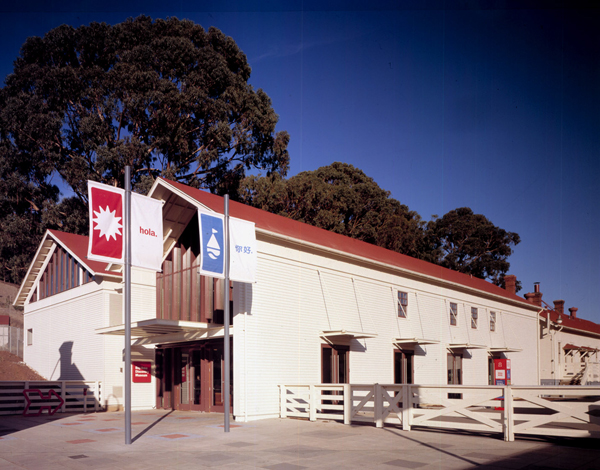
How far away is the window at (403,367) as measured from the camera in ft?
80.4

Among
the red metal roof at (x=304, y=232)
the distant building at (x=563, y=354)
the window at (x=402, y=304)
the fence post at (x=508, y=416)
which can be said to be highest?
the red metal roof at (x=304, y=232)

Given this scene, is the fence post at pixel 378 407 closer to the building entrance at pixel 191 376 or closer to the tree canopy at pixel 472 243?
the building entrance at pixel 191 376

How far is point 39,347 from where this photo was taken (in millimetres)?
28859

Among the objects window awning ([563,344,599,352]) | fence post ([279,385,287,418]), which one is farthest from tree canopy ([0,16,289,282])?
window awning ([563,344,599,352])

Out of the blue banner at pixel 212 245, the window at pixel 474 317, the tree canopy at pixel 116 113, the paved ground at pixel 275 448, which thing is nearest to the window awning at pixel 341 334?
the paved ground at pixel 275 448

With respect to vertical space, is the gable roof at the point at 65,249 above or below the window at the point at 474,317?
above

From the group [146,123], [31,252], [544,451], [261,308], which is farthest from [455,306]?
[31,252]

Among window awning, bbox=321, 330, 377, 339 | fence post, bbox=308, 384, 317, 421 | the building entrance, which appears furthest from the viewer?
window awning, bbox=321, 330, 377, 339

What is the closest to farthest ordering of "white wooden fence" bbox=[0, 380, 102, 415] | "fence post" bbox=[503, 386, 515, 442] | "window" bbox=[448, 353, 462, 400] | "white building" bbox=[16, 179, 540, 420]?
"fence post" bbox=[503, 386, 515, 442]
"white building" bbox=[16, 179, 540, 420]
"white wooden fence" bbox=[0, 380, 102, 415]
"window" bbox=[448, 353, 462, 400]

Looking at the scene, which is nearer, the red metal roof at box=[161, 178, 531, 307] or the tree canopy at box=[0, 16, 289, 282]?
the red metal roof at box=[161, 178, 531, 307]

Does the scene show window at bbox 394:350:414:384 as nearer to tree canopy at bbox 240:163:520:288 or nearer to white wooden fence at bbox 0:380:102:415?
white wooden fence at bbox 0:380:102:415

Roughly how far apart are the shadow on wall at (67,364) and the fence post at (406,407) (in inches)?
617

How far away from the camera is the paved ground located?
10.0 meters

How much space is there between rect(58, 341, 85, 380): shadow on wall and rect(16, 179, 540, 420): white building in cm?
9
